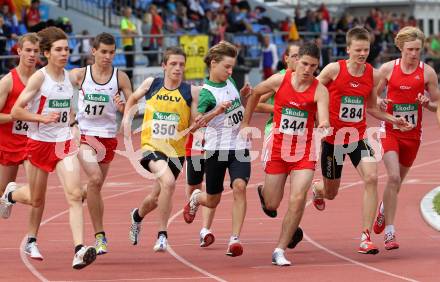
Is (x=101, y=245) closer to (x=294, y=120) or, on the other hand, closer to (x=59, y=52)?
(x=59, y=52)

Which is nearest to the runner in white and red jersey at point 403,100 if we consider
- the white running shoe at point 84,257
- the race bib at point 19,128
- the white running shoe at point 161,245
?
the white running shoe at point 161,245

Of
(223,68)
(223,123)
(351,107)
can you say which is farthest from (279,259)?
(223,68)

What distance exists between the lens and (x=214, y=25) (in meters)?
38.3

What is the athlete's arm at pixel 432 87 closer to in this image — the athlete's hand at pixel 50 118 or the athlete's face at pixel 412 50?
the athlete's face at pixel 412 50

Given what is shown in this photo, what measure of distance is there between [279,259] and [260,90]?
1.68 m

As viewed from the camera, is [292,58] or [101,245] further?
[292,58]

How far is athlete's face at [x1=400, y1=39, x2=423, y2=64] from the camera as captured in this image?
13.3 metres

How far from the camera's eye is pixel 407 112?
13.4m

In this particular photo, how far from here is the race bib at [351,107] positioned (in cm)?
1311

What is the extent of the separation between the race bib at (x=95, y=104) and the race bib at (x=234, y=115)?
1.20 metres

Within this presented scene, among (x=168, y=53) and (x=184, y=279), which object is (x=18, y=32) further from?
(x=184, y=279)

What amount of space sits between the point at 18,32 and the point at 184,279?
62.8 ft

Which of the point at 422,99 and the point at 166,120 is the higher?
the point at 422,99

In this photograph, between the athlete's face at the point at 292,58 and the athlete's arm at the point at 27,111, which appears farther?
the athlete's face at the point at 292,58
